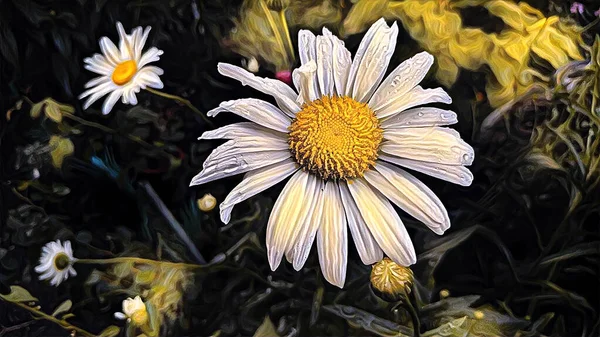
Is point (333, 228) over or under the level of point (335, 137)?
under

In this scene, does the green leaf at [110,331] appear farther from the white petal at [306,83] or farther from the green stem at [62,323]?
the white petal at [306,83]

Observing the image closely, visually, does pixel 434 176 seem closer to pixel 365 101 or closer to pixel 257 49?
pixel 365 101

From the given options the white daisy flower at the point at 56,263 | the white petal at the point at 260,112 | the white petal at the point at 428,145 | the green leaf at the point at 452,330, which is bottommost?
the green leaf at the point at 452,330

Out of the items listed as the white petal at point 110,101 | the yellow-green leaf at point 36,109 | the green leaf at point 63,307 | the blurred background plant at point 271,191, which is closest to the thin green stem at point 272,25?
the blurred background plant at point 271,191

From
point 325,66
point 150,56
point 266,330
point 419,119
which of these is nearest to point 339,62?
point 325,66

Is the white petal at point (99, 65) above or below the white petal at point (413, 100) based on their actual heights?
above

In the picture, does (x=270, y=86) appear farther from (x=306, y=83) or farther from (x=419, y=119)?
(x=419, y=119)
